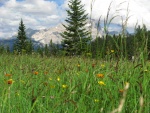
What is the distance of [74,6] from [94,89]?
51.7m

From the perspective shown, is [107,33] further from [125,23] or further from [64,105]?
[64,105]

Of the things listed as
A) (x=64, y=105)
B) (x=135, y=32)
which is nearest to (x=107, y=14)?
(x=135, y=32)

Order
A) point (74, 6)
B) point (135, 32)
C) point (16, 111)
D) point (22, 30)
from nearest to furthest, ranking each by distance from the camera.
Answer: point (16, 111)
point (135, 32)
point (74, 6)
point (22, 30)

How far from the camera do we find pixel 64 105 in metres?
2.37

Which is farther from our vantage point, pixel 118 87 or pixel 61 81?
pixel 61 81

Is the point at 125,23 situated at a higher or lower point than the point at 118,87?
higher

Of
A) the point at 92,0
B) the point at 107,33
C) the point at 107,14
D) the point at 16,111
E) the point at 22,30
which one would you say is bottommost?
the point at 16,111

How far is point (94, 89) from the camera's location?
9.29 ft

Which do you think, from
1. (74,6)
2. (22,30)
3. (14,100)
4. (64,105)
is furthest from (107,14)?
(22,30)

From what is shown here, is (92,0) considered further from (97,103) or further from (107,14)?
(97,103)

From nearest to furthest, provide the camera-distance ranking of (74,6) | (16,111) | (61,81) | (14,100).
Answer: (16,111) < (14,100) < (61,81) < (74,6)

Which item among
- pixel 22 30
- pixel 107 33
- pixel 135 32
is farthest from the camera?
pixel 22 30

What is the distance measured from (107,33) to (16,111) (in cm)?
134

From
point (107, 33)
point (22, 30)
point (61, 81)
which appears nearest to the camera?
point (107, 33)
